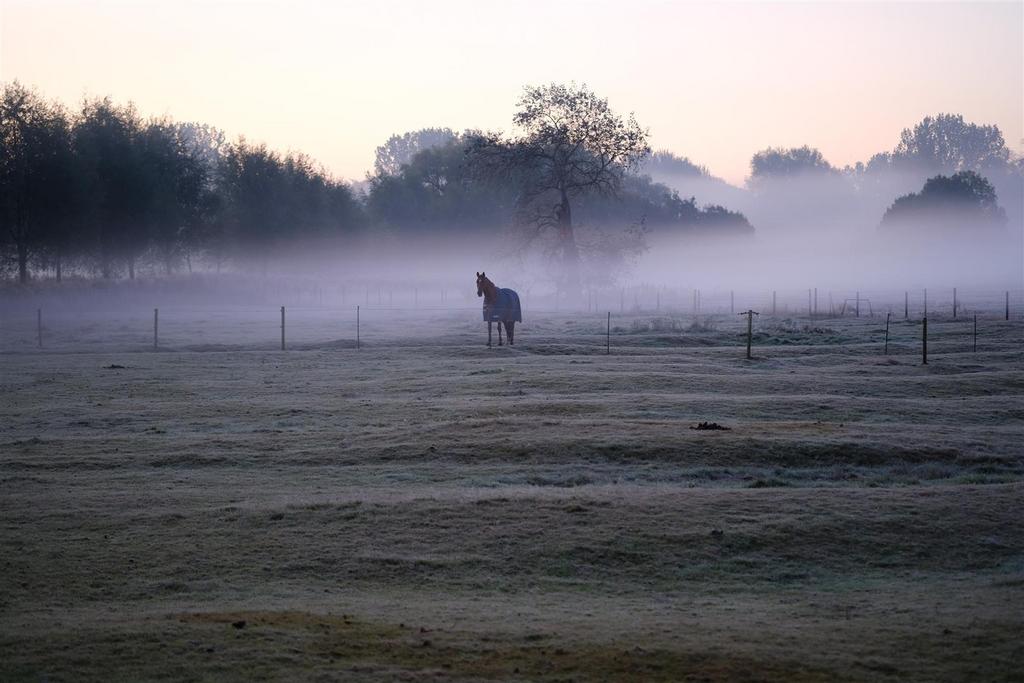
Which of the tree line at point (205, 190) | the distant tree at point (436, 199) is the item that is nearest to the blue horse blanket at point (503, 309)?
the tree line at point (205, 190)

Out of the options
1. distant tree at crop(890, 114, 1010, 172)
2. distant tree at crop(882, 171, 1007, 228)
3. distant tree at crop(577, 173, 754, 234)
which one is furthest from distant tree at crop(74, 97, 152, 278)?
distant tree at crop(890, 114, 1010, 172)

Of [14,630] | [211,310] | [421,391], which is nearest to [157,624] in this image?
[14,630]

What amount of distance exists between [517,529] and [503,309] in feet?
79.2

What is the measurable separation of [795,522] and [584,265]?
58.3 meters

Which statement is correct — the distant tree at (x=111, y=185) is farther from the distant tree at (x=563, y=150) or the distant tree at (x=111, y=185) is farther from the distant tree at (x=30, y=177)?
the distant tree at (x=563, y=150)

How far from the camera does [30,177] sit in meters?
57.6

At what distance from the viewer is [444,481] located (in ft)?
53.1

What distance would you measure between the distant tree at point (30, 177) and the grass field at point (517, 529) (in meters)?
33.6

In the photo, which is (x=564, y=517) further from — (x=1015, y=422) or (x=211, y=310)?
(x=211, y=310)

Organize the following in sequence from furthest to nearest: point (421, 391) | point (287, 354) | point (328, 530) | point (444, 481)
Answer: point (287, 354)
point (421, 391)
point (444, 481)
point (328, 530)

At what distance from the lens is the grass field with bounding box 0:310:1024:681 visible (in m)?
9.00

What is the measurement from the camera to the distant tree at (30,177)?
5681 centimetres

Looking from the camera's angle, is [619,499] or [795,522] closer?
[795,522]

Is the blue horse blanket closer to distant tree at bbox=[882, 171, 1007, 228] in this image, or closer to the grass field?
the grass field
